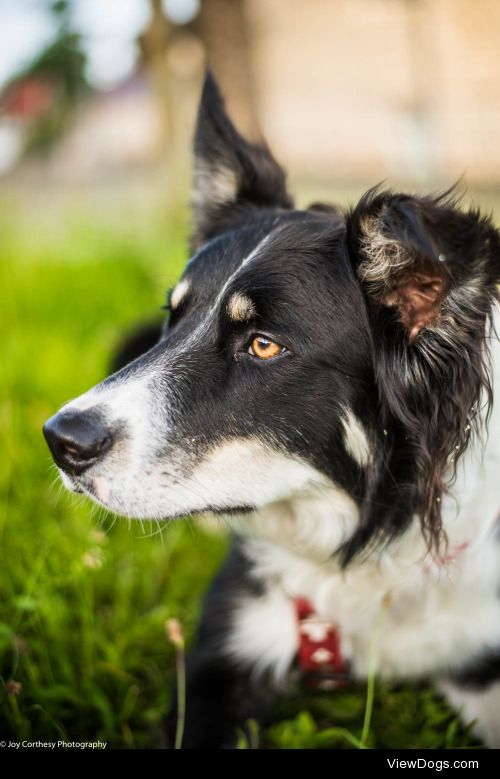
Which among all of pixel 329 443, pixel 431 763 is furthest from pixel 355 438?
pixel 431 763

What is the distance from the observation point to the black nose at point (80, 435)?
1.72m

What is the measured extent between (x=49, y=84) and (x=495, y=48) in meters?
3.88

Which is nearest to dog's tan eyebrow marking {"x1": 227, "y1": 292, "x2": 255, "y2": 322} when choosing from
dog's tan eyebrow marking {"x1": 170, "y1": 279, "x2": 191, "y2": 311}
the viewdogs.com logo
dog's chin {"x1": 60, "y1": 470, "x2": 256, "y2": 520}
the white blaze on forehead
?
dog's tan eyebrow marking {"x1": 170, "y1": 279, "x2": 191, "y2": 311}

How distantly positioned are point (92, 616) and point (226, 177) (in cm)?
169

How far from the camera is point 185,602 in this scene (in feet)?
9.40

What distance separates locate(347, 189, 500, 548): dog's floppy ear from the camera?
1.61 metres

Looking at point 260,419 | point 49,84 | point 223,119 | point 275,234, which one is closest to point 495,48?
point 49,84

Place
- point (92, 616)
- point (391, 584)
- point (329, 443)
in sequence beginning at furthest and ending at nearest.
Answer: point (92, 616) → point (391, 584) → point (329, 443)

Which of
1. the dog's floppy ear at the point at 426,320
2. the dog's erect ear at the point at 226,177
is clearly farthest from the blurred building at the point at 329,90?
the dog's floppy ear at the point at 426,320

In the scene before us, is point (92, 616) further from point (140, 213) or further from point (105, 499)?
point (140, 213)

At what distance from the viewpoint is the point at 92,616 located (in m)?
2.51

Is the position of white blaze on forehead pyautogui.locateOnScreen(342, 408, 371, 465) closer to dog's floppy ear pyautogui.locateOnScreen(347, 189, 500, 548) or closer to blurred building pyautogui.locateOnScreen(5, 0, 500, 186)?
dog's floppy ear pyautogui.locateOnScreen(347, 189, 500, 548)

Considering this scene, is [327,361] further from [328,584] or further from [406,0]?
[406,0]

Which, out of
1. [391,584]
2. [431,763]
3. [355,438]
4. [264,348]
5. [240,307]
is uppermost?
[240,307]
